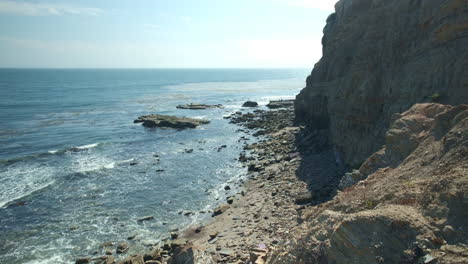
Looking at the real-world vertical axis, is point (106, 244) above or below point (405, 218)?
below

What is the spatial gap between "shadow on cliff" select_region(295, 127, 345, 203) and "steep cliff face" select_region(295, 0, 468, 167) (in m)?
1.81

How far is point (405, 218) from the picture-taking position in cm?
812

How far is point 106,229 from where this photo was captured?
2400cm

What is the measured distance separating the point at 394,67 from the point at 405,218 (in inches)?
872

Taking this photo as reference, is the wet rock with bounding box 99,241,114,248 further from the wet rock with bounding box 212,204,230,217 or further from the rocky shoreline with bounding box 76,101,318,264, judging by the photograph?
the wet rock with bounding box 212,204,230,217

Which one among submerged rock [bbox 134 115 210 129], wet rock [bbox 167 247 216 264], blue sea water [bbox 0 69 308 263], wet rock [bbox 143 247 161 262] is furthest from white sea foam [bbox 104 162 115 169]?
wet rock [bbox 167 247 216 264]

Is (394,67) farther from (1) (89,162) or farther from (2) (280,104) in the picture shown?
(2) (280,104)

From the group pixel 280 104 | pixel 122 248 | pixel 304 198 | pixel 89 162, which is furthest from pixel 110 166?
pixel 280 104

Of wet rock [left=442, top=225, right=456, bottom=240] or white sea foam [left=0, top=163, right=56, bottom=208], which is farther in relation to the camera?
white sea foam [left=0, top=163, right=56, bottom=208]

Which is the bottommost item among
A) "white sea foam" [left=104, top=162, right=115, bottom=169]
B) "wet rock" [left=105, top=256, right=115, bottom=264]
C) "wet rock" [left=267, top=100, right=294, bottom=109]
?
"wet rock" [left=105, top=256, right=115, bottom=264]

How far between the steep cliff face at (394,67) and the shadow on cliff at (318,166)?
1.81m

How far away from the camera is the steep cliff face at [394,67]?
21703 millimetres

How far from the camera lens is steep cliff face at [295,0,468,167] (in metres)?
21.7

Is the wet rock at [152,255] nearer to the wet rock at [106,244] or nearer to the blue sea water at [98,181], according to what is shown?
the blue sea water at [98,181]
